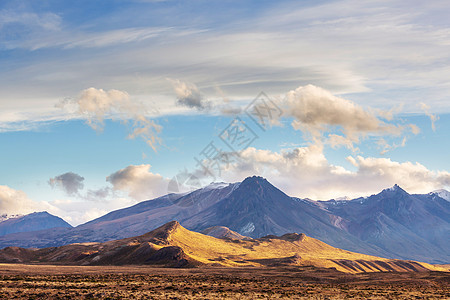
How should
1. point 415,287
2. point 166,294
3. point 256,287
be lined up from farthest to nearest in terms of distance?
point 415,287
point 256,287
point 166,294

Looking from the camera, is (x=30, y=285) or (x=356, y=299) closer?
(x=356, y=299)

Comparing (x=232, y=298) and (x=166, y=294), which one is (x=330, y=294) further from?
(x=166, y=294)

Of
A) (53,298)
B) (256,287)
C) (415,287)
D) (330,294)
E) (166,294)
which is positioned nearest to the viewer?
(53,298)

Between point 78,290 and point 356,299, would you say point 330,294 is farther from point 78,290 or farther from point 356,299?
point 78,290

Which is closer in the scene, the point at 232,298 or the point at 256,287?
the point at 232,298

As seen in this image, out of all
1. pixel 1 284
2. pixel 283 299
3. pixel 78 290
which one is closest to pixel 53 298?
pixel 78 290

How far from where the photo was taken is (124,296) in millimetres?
79688

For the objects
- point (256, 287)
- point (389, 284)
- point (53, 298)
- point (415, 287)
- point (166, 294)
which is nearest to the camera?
point (53, 298)

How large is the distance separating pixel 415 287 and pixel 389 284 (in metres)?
8.54

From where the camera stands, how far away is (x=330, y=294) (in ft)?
308

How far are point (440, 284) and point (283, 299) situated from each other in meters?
64.4

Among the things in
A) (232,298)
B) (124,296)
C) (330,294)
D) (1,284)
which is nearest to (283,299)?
(232,298)

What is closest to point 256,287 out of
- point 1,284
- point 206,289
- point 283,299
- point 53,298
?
point 206,289

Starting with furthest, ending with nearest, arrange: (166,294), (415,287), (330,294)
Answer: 1. (415,287)
2. (330,294)
3. (166,294)
